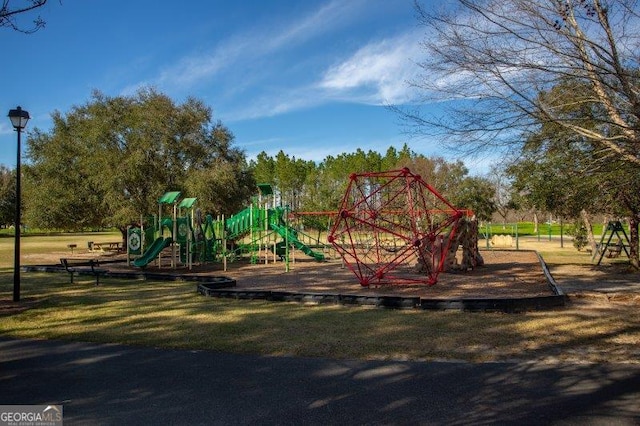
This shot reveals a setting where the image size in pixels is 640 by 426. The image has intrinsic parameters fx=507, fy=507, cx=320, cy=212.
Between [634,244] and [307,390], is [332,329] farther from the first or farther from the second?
[634,244]

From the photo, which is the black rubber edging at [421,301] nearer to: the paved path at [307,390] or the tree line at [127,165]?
the paved path at [307,390]

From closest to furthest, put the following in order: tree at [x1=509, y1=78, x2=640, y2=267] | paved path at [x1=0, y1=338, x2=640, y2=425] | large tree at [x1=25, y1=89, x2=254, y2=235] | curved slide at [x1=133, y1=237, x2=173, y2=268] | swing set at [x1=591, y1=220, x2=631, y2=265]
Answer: paved path at [x1=0, y1=338, x2=640, y2=425]
tree at [x1=509, y1=78, x2=640, y2=267]
curved slide at [x1=133, y1=237, x2=173, y2=268]
swing set at [x1=591, y1=220, x2=631, y2=265]
large tree at [x1=25, y1=89, x2=254, y2=235]

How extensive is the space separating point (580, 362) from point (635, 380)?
0.79 metres

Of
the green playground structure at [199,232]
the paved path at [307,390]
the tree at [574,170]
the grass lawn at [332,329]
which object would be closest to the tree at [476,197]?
the tree at [574,170]

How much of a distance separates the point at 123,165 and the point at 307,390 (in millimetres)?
25247

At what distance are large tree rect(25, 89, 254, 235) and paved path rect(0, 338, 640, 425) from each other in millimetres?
22331

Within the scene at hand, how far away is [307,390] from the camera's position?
5.12 metres

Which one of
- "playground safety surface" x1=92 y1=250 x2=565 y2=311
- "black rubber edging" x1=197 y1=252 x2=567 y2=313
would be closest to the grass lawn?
"black rubber edging" x1=197 y1=252 x2=567 y2=313

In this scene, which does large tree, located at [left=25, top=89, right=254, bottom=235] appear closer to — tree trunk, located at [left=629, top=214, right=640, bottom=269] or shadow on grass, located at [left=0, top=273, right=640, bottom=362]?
shadow on grass, located at [left=0, top=273, right=640, bottom=362]

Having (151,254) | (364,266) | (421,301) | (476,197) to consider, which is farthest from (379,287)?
(476,197)

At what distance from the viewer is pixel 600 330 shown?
25.9 feet

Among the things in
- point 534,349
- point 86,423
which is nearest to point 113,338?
point 86,423

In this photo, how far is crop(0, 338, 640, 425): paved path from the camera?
14.4 ft

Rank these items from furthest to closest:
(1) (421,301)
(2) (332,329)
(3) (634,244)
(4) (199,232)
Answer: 1. (4) (199,232)
2. (3) (634,244)
3. (1) (421,301)
4. (2) (332,329)
